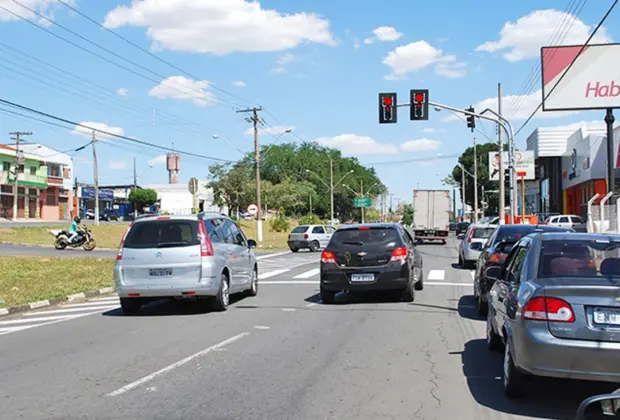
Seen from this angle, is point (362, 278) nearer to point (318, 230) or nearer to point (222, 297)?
point (222, 297)

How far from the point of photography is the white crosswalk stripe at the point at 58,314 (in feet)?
40.1

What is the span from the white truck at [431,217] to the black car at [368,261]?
34211 mm

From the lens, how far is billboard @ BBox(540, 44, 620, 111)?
3447 cm

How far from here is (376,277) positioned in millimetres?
13656

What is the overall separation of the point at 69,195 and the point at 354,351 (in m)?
75.9

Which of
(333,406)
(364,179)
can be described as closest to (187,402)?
(333,406)

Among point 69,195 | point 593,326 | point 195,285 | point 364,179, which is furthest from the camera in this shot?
point 364,179

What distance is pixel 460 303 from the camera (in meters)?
14.4

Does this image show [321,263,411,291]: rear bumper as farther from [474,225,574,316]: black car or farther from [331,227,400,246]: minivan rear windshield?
[474,225,574,316]: black car

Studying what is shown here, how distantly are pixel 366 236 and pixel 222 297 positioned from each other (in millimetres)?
3103

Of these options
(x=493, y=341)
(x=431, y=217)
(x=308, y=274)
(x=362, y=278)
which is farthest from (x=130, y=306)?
(x=431, y=217)

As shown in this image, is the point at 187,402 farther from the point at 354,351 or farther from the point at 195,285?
the point at 195,285

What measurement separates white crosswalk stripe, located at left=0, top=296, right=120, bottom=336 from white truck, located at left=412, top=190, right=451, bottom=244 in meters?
33.8

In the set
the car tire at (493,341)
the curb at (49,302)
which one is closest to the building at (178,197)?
the curb at (49,302)
